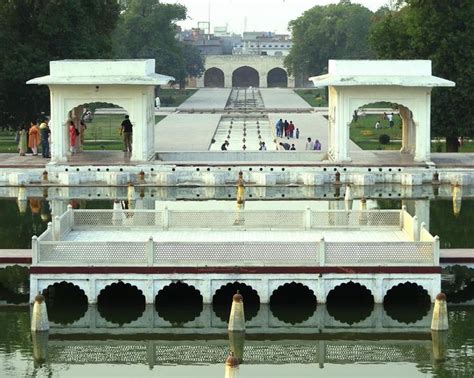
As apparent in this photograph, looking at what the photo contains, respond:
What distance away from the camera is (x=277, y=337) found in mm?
18328

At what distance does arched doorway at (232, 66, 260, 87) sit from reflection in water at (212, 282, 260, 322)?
110737mm

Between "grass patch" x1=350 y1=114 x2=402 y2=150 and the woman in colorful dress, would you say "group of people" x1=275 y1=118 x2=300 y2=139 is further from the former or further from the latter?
the woman in colorful dress

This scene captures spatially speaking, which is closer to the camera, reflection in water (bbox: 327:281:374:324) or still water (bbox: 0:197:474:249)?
reflection in water (bbox: 327:281:374:324)

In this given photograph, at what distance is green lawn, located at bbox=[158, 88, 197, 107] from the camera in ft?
274

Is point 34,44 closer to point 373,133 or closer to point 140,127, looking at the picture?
point 140,127

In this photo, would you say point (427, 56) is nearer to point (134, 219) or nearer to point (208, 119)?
point (134, 219)

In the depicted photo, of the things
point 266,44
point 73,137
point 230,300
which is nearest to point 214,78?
point 266,44

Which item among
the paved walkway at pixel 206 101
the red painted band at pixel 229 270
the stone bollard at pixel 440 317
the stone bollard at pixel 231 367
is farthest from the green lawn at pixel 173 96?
the stone bollard at pixel 231 367

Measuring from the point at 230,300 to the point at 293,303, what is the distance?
0.98 metres

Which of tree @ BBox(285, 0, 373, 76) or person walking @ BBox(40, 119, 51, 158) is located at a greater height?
tree @ BBox(285, 0, 373, 76)

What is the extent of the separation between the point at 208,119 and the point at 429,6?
973 inches

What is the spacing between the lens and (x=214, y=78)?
427 ft

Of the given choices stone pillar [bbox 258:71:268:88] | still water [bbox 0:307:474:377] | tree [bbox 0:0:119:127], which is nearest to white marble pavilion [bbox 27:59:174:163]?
tree [bbox 0:0:119:127]

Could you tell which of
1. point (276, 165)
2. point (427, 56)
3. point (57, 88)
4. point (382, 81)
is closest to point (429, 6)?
point (427, 56)
